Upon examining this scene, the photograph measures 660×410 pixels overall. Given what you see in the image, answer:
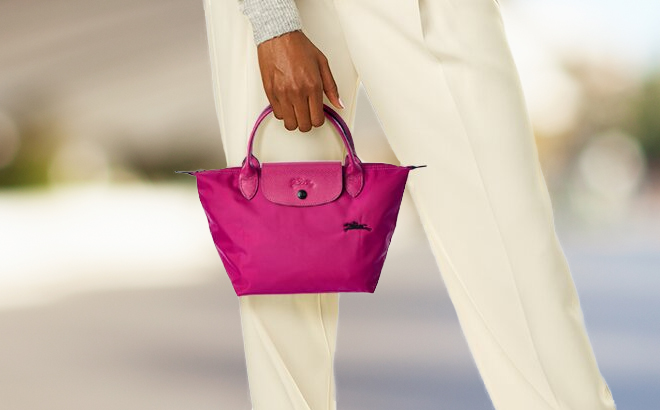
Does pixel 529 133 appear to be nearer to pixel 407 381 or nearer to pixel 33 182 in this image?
pixel 407 381

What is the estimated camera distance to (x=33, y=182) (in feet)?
27.1

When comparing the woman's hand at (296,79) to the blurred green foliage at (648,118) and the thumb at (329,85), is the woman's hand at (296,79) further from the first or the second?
the blurred green foliage at (648,118)

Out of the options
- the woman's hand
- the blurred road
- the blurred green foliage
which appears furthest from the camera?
the blurred green foliage

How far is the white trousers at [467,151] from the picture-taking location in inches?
47.9

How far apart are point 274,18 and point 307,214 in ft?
0.83

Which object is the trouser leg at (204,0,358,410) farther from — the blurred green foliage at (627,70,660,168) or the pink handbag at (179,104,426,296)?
the blurred green foliage at (627,70,660,168)

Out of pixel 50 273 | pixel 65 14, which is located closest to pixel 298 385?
pixel 50 273

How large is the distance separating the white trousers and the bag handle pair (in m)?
0.04

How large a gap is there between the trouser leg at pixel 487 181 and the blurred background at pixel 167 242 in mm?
945

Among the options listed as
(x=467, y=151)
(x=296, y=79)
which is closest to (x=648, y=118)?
(x=467, y=151)

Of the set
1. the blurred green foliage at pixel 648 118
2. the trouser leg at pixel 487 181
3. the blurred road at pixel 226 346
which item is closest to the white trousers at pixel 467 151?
the trouser leg at pixel 487 181

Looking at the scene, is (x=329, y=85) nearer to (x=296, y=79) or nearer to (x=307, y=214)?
(x=296, y=79)

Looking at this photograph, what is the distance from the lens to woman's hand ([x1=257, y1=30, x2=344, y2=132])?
120 cm

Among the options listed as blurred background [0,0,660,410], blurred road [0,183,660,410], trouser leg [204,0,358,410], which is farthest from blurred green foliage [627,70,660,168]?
trouser leg [204,0,358,410]
